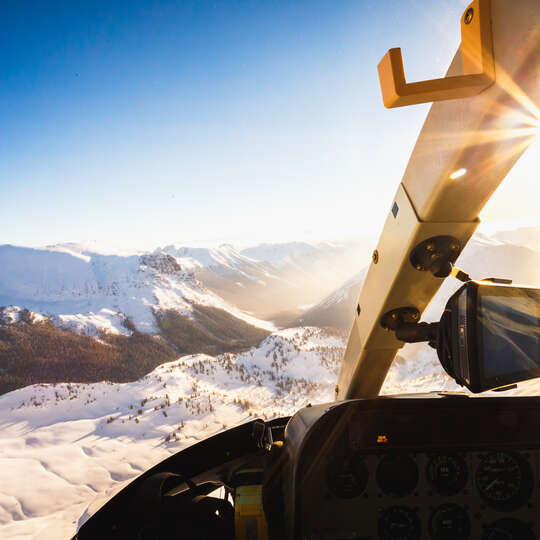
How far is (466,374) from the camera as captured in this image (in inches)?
41.4

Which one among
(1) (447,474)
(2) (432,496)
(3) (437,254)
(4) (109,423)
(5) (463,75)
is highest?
(5) (463,75)

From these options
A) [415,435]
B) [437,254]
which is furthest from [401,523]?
[437,254]

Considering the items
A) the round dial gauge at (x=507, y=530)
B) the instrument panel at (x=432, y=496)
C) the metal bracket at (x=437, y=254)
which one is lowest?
the round dial gauge at (x=507, y=530)

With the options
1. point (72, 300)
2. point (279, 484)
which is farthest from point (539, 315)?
point (72, 300)

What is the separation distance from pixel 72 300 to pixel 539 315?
2696 centimetres

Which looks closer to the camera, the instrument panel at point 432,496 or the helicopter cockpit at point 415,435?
the helicopter cockpit at point 415,435

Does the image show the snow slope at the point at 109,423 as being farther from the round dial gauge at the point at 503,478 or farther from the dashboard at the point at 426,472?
the round dial gauge at the point at 503,478

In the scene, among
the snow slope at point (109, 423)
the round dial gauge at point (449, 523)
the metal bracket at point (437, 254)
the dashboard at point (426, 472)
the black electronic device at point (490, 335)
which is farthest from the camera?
the snow slope at point (109, 423)

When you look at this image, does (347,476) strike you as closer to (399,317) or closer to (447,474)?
(447,474)

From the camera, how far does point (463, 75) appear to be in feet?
2.71

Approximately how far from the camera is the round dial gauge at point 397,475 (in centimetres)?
167

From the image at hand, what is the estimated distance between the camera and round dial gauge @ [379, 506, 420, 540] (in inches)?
65.9

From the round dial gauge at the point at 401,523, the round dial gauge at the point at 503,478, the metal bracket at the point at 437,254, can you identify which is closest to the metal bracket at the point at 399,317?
the metal bracket at the point at 437,254

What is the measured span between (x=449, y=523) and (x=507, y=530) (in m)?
0.33
